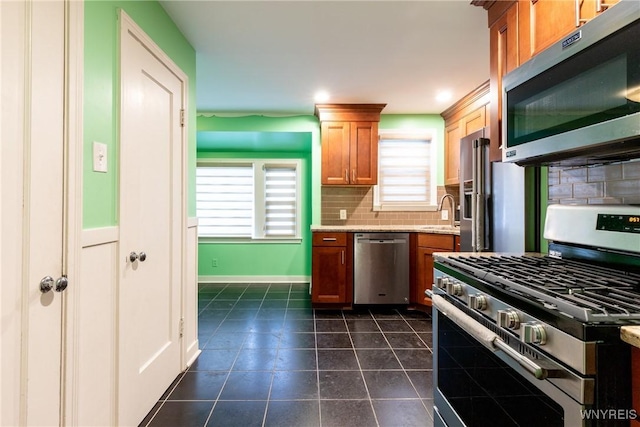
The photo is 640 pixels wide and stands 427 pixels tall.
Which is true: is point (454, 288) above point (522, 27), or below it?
below

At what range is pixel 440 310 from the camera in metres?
1.24

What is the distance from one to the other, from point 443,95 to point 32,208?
337 centimetres

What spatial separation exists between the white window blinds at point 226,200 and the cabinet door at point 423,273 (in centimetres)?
256

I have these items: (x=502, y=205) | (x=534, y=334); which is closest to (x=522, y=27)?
(x=502, y=205)

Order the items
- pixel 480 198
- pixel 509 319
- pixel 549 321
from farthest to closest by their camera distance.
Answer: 1. pixel 480 198
2. pixel 509 319
3. pixel 549 321

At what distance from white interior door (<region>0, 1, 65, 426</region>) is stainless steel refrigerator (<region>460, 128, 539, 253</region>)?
2.14m

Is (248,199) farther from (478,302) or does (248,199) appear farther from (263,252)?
(478,302)

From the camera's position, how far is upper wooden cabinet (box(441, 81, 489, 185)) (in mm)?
2951

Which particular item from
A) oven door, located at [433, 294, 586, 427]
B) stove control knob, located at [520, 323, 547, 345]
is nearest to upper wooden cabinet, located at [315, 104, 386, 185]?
oven door, located at [433, 294, 586, 427]

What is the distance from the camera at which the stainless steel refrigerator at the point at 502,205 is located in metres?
1.65

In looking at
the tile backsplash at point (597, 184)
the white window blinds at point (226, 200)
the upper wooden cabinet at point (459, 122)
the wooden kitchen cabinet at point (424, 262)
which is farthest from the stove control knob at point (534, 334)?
the white window blinds at point (226, 200)

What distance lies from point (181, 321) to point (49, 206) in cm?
123

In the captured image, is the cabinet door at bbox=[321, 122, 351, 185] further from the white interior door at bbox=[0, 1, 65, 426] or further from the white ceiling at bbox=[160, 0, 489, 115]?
the white interior door at bbox=[0, 1, 65, 426]

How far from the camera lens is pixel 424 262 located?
10.3ft
